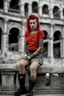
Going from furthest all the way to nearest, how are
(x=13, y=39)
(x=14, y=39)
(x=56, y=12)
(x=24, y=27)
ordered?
(x=56, y=12), (x=13, y=39), (x=14, y=39), (x=24, y=27)

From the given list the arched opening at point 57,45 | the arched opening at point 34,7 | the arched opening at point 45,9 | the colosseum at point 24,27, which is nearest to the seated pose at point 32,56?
the colosseum at point 24,27

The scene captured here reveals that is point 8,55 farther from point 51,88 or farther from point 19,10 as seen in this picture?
point 51,88

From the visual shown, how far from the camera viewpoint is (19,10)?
1273 inches

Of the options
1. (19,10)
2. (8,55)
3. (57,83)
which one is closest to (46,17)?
(19,10)

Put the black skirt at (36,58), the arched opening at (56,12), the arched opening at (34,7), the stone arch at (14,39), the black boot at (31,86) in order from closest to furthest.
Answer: the black boot at (31,86), the black skirt at (36,58), the stone arch at (14,39), the arched opening at (34,7), the arched opening at (56,12)

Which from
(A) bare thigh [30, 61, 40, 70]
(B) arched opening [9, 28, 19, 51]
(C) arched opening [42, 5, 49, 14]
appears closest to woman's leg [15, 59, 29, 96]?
(A) bare thigh [30, 61, 40, 70]

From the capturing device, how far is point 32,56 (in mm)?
6039

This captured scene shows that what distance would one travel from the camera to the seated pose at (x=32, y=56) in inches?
228

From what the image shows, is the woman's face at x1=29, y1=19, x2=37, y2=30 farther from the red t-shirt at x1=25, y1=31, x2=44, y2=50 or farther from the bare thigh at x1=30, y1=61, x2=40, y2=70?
the bare thigh at x1=30, y1=61, x2=40, y2=70

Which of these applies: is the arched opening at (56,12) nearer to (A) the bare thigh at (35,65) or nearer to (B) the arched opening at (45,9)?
(B) the arched opening at (45,9)

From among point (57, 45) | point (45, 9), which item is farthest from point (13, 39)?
point (57, 45)

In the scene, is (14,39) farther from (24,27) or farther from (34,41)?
(34,41)

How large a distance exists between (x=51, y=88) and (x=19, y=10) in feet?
87.4

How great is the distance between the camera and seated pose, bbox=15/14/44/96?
5785mm
